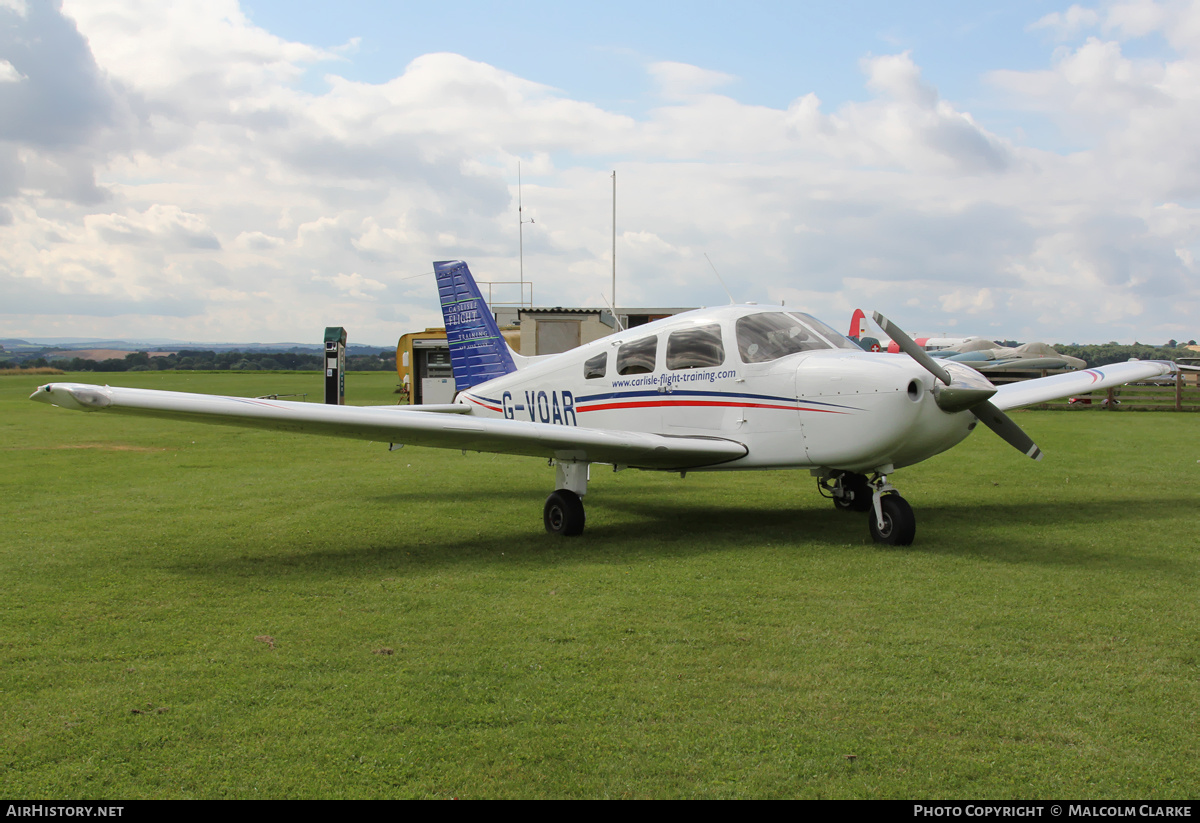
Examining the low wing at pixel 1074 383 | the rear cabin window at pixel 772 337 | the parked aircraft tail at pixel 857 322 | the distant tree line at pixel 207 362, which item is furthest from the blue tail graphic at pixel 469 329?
the distant tree line at pixel 207 362

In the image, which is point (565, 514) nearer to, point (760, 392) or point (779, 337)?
point (760, 392)

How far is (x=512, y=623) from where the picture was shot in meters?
5.17

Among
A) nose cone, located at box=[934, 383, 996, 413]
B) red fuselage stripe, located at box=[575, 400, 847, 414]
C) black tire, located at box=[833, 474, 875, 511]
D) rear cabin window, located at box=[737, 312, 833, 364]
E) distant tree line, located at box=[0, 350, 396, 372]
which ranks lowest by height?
black tire, located at box=[833, 474, 875, 511]

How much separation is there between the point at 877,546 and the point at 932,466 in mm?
6945

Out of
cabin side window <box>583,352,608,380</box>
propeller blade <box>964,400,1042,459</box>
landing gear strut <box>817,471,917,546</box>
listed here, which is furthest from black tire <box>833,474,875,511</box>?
cabin side window <box>583,352,608,380</box>

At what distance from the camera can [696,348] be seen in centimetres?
857

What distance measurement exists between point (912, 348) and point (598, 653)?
4.20 metres

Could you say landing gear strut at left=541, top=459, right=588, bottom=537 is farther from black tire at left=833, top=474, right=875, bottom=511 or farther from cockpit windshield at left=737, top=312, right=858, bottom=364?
black tire at left=833, top=474, right=875, bottom=511

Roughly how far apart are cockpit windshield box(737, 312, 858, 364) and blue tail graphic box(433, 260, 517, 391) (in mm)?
4286

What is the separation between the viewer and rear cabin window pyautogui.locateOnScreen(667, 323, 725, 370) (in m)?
8.39

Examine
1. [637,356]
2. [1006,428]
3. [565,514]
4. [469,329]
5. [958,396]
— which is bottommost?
[565,514]

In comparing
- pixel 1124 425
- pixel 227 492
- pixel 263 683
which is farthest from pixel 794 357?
pixel 1124 425

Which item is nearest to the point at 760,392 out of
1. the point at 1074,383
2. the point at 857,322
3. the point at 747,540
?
the point at 747,540
